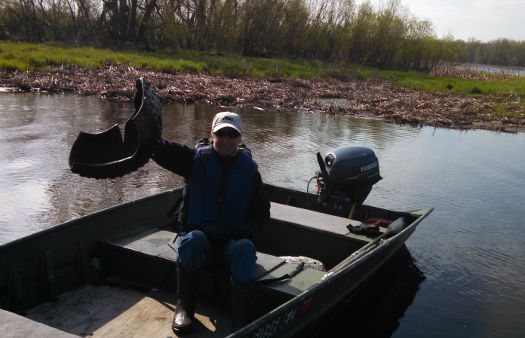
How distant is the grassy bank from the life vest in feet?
52.5

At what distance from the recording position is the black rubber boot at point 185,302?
3.50 meters

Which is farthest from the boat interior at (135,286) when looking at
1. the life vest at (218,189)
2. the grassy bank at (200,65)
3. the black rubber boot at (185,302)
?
the grassy bank at (200,65)

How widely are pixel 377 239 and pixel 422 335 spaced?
967mm

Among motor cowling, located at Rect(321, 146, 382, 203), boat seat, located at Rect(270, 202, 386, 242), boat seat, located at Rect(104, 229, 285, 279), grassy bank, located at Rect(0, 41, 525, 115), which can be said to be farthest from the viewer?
grassy bank, located at Rect(0, 41, 525, 115)

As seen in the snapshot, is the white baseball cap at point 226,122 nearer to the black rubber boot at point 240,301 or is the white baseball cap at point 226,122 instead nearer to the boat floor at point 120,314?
the black rubber boot at point 240,301

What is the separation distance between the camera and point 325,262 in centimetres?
511

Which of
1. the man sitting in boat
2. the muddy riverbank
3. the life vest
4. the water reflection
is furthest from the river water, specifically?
the life vest

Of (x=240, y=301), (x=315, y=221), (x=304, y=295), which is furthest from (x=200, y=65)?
(x=304, y=295)

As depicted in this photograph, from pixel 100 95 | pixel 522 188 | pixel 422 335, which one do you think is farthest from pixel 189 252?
pixel 100 95

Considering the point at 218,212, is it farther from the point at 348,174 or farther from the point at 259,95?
the point at 259,95

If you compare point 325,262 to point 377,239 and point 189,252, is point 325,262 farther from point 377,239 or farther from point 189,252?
point 189,252

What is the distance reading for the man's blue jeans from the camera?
343 centimetres

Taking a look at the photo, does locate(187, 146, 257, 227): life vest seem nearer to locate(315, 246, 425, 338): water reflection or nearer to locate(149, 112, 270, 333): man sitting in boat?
Answer: locate(149, 112, 270, 333): man sitting in boat

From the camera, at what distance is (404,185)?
8.86 metres
